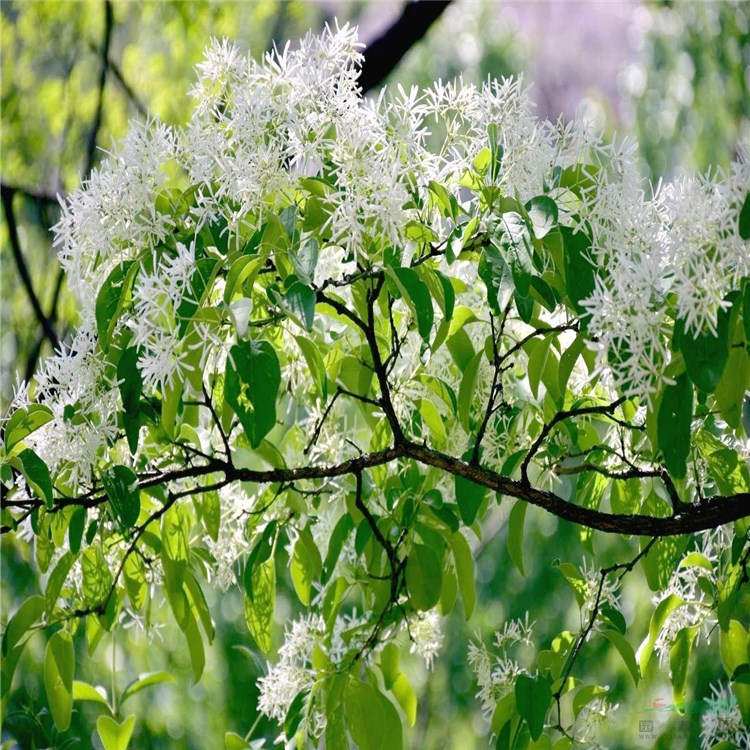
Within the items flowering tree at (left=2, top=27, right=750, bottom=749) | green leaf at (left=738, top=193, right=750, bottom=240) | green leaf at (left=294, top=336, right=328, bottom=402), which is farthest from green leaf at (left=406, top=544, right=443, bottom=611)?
green leaf at (left=738, top=193, right=750, bottom=240)

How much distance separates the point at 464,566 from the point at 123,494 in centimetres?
26

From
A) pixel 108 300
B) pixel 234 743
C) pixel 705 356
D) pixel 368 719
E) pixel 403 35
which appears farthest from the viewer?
pixel 403 35

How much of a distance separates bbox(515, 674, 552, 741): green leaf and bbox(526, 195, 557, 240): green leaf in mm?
266

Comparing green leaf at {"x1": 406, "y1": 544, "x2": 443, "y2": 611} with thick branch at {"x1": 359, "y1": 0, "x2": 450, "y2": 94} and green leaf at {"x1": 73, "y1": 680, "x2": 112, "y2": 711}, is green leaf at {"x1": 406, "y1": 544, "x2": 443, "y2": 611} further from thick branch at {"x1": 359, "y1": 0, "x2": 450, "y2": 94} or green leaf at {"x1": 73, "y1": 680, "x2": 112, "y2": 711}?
thick branch at {"x1": 359, "y1": 0, "x2": 450, "y2": 94}

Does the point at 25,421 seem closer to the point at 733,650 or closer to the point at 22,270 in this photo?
the point at 733,650

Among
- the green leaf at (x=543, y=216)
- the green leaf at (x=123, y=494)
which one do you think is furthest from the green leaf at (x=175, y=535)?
the green leaf at (x=543, y=216)

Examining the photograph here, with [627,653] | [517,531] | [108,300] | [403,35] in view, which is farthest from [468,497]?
[403,35]

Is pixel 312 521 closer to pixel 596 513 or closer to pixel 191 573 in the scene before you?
pixel 191 573

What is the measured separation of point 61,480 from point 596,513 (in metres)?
0.33

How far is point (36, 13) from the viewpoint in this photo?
1.81 m

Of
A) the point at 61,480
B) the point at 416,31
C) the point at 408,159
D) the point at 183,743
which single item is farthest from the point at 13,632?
the point at 183,743

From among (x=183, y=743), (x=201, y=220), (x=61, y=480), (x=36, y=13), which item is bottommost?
(x=183, y=743)

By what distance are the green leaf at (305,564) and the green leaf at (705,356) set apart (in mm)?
347

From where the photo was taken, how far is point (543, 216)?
54cm
